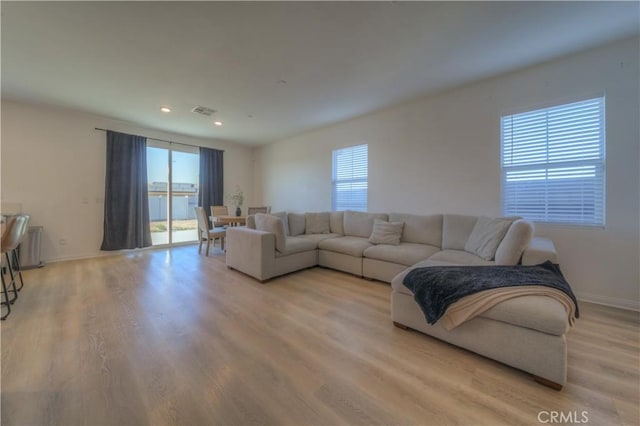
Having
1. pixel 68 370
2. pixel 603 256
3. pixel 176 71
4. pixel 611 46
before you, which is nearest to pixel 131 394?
pixel 68 370

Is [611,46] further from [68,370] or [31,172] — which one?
[31,172]

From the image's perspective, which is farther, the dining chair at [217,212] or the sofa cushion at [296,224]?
the dining chair at [217,212]

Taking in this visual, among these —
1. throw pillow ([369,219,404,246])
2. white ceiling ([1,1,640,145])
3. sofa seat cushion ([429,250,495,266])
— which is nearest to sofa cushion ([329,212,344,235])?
throw pillow ([369,219,404,246])

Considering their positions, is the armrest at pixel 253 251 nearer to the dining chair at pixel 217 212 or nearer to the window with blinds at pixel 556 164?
the dining chair at pixel 217 212

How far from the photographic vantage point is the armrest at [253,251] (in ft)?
10.2

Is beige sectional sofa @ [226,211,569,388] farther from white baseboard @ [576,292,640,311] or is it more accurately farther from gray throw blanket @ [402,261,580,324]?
white baseboard @ [576,292,640,311]

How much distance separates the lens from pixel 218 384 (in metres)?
1.42

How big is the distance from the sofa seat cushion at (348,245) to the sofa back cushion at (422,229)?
0.61 metres

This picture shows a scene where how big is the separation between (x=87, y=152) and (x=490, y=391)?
6.34 metres

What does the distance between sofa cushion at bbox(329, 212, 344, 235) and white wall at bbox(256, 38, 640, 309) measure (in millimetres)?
607

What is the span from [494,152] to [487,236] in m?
1.21

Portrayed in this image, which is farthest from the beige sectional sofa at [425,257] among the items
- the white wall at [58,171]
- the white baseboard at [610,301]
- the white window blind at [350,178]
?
the white wall at [58,171]

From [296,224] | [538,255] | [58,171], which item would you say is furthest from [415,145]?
[58,171]

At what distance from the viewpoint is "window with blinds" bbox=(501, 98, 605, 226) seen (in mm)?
2541
